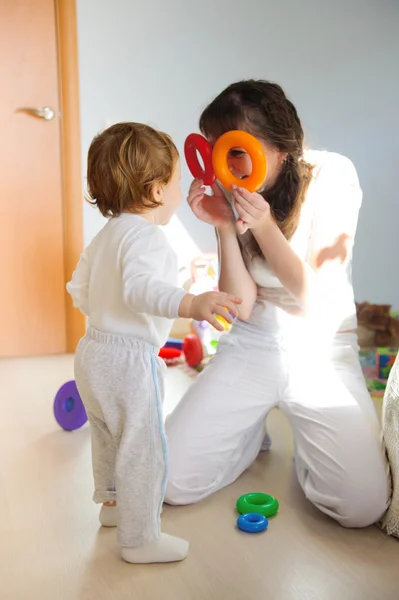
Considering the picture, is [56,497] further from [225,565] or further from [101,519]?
[225,565]

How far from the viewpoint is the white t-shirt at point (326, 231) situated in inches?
62.3

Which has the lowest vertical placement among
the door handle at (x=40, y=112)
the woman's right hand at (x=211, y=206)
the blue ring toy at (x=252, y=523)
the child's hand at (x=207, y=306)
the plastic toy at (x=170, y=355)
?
the blue ring toy at (x=252, y=523)

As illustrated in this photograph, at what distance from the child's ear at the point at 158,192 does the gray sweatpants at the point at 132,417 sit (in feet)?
0.85

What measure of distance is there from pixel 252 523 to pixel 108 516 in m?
0.29

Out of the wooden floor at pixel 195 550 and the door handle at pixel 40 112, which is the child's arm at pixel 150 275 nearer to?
the wooden floor at pixel 195 550

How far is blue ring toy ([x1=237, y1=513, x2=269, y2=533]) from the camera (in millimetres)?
1445

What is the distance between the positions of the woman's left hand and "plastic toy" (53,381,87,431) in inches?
32.9

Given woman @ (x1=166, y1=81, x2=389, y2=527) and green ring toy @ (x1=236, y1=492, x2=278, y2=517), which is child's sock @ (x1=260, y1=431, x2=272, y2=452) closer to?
woman @ (x1=166, y1=81, x2=389, y2=527)

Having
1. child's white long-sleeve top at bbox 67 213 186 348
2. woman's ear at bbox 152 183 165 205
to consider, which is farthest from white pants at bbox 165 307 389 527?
woman's ear at bbox 152 183 165 205

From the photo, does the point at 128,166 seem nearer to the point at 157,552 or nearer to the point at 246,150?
the point at 246,150

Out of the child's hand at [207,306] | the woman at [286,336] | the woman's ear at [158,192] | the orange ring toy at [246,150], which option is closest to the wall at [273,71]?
the woman at [286,336]

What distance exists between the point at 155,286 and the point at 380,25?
7.95 ft

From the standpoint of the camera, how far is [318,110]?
313 centimetres

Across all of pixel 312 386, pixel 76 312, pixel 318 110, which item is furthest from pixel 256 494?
pixel 318 110
